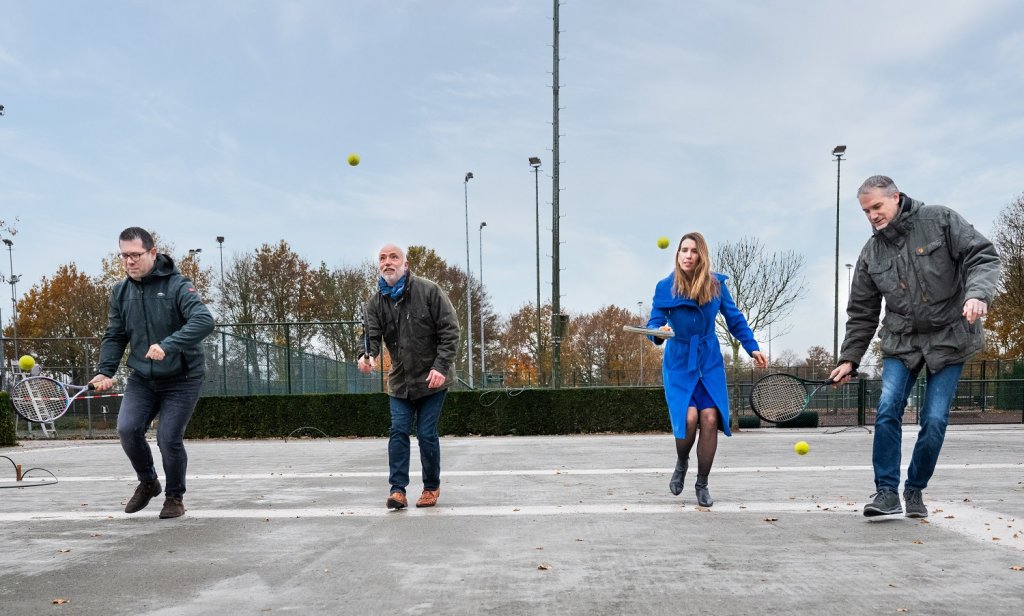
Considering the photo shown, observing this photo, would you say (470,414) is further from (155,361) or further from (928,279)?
(928,279)

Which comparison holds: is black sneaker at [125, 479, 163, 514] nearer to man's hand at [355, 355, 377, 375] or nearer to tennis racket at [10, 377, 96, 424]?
man's hand at [355, 355, 377, 375]

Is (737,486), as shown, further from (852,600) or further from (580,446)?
(580,446)

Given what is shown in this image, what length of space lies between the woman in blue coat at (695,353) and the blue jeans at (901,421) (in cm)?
84

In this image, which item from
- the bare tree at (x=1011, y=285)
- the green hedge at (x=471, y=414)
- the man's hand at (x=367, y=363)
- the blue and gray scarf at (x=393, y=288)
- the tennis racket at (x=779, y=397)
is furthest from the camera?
the bare tree at (x=1011, y=285)

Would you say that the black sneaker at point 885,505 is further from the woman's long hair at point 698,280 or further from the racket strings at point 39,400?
the racket strings at point 39,400

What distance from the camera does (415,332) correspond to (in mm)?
5430

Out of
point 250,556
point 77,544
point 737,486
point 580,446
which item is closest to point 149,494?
point 77,544

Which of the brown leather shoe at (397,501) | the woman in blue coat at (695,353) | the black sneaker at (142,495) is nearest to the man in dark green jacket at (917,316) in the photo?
the woman in blue coat at (695,353)

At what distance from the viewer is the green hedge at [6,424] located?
1450cm

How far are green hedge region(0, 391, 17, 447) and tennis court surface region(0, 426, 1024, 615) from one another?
929 cm

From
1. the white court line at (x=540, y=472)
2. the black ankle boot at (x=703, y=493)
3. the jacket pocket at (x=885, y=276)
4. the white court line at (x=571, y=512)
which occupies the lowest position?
the white court line at (x=540, y=472)

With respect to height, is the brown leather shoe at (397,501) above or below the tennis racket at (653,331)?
below

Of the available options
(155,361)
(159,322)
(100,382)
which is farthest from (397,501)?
(100,382)

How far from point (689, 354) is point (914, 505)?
5.25 ft
